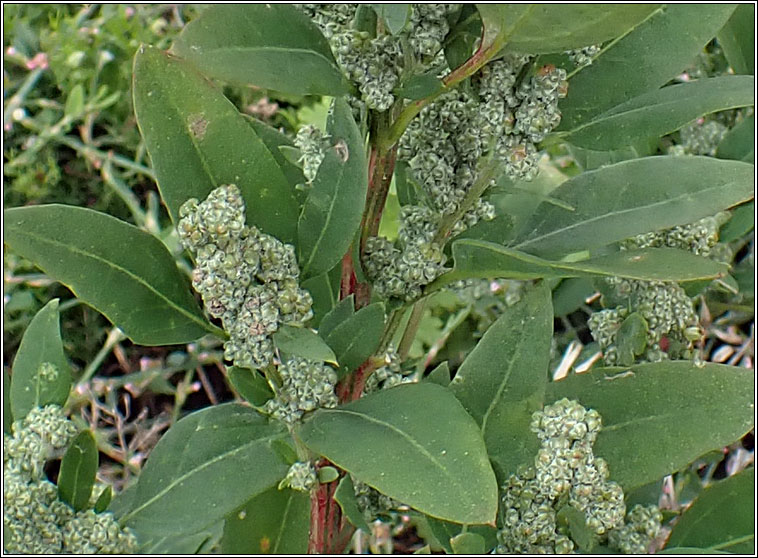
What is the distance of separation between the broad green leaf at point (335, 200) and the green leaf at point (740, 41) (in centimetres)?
66

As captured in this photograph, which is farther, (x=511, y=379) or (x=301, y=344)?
(x=511, y=379)

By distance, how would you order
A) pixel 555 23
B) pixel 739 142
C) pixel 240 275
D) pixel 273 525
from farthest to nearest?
pixel 739 142 → pixel 273 525 → pixel 240 275 → pixel 555 23

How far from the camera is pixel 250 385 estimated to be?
88cm

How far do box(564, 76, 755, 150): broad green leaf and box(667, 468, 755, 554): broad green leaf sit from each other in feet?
1.31

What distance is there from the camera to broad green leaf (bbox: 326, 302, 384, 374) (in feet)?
2.70

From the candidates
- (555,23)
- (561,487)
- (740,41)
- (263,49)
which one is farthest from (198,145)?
(740,41)

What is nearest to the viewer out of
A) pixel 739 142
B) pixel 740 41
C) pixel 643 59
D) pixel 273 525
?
pixel 643 59

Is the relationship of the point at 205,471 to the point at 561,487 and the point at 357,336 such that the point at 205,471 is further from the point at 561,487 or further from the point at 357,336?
the point at 561,487

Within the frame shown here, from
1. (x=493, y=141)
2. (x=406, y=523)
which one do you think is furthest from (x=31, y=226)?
(x=406, y=523)

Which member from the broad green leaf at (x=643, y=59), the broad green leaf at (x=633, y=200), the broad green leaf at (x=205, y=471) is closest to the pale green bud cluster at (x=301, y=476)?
the broad green leaf at (x=205, y=471)

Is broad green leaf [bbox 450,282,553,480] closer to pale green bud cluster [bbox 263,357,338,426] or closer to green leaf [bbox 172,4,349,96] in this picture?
pale green bud cluster [bbox 263,357,338,426]

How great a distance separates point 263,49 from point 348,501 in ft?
1.33

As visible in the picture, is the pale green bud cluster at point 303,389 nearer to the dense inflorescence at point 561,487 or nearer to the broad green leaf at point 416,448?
the broad green leaf at point 416,448

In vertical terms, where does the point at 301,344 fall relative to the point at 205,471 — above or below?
above
